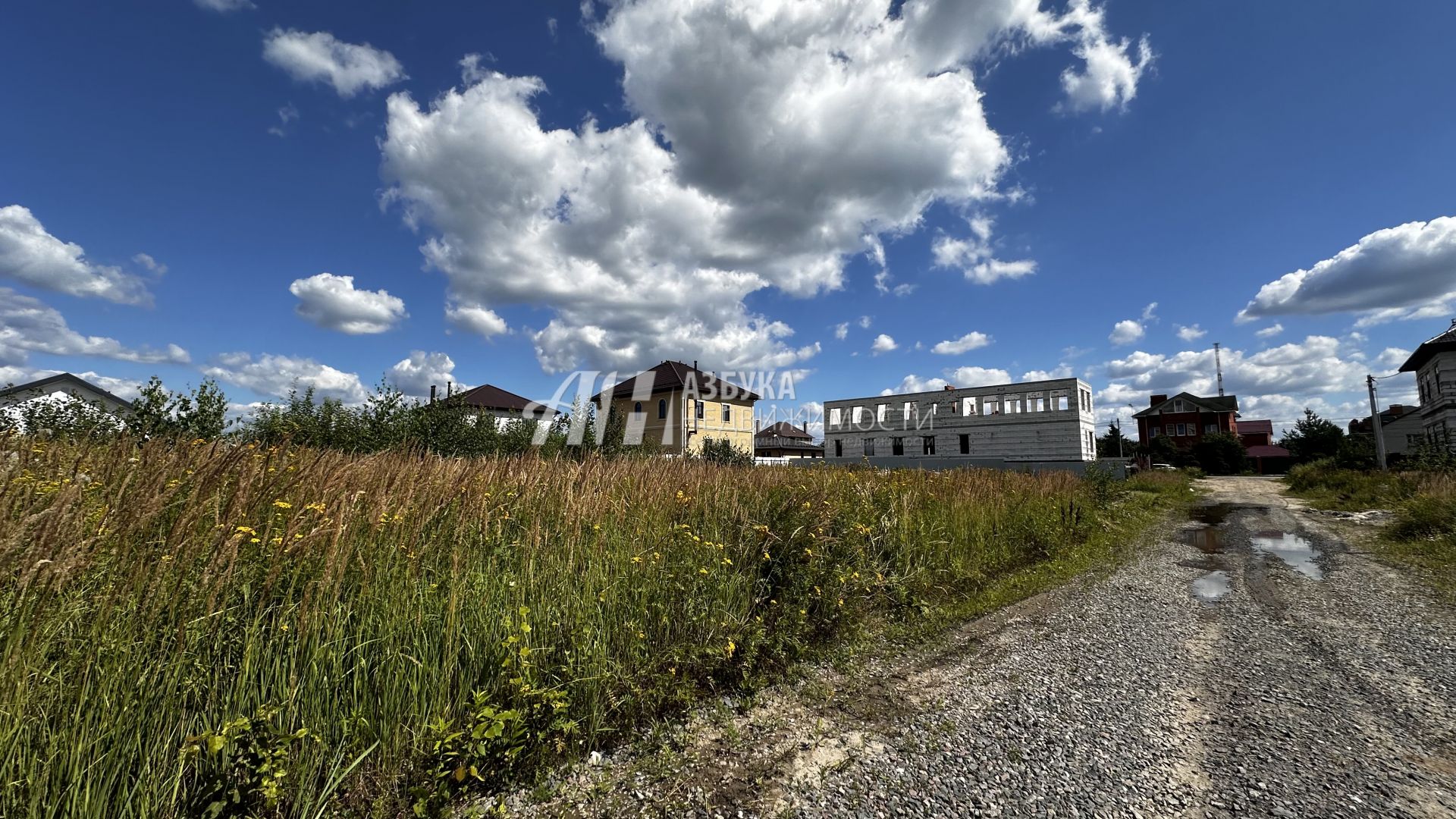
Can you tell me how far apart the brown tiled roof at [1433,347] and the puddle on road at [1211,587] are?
1123 inches

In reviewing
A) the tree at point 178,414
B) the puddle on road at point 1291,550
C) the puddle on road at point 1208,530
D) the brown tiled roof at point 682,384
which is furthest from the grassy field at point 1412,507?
the brown tiled roof at point 682,384

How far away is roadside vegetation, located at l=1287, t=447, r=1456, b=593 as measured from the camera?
8.21 m

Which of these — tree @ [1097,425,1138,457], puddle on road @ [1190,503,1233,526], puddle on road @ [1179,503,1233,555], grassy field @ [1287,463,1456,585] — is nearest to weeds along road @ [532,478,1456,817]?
grassy field @ [1287,463,1456,585]

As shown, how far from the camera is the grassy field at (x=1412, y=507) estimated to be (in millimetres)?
7902

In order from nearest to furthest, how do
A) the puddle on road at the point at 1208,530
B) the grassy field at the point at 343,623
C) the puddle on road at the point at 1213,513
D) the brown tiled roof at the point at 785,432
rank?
the grassy field at the point at 343,623 < the puddle on road at the point at 1208,530 < the puddle on road at the point at 1213,513 < the brown tiled roof at the point at 785,432

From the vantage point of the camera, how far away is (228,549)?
1921 mm

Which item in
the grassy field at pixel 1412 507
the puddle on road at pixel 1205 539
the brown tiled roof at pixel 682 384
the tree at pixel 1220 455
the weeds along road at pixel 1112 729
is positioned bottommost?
the weeds along road at pixel 1112 729

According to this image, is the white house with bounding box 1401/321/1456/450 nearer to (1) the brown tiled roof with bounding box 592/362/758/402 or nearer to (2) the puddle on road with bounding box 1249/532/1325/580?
(2) the puddle on road with bounding box 1249/532/1325/580

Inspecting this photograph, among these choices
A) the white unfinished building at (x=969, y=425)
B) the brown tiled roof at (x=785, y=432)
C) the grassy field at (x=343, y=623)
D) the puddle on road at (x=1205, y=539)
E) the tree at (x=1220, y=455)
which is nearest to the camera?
the grassy field at (x=343, y=623)

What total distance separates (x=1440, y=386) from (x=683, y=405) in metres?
37.6

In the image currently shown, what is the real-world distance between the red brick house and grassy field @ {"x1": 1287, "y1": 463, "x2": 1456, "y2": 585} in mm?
42315

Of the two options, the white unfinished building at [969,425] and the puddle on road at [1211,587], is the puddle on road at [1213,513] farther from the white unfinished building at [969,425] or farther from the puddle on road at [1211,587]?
the white unfinished building at [969,425]

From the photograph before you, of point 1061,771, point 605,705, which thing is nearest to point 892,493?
point 1061,771

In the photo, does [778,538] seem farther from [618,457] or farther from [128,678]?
[128,678]
